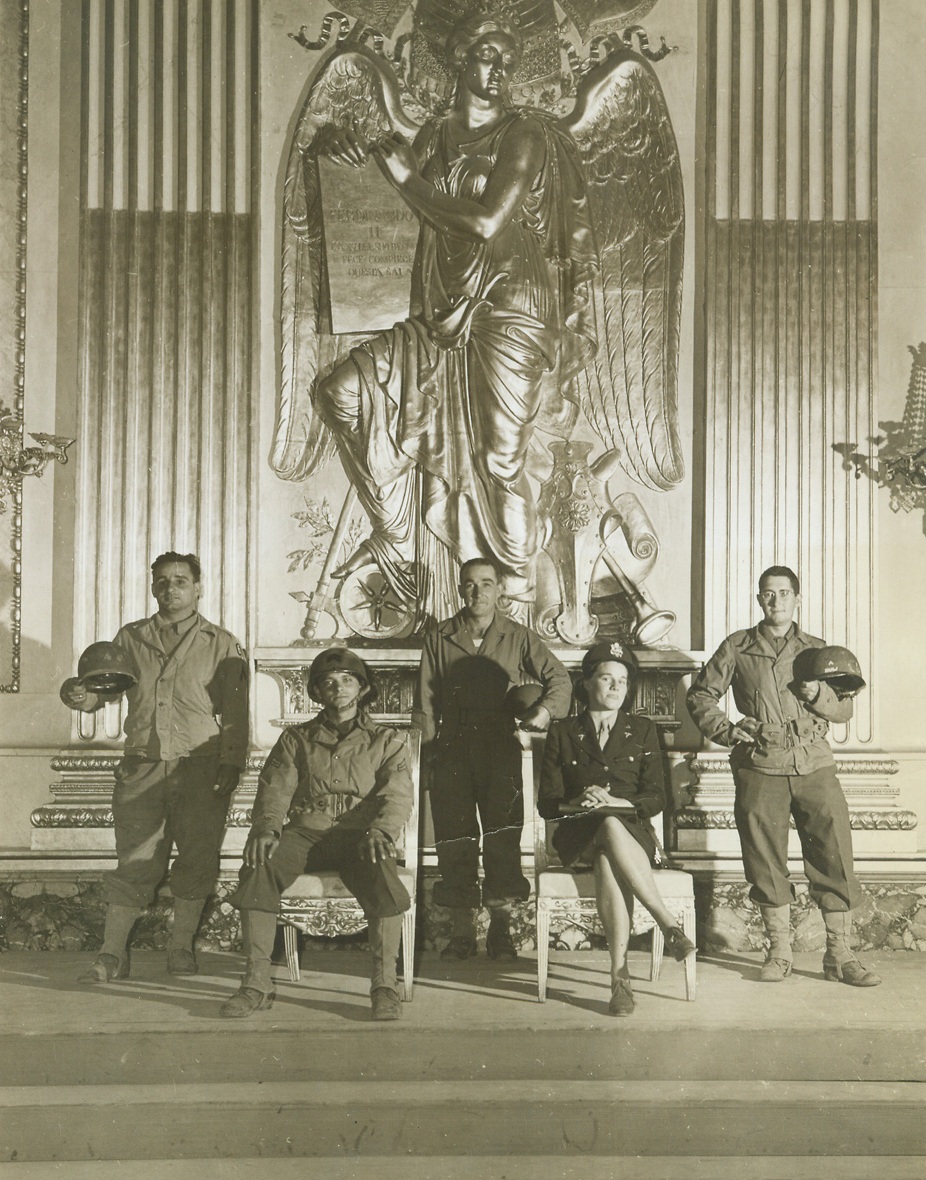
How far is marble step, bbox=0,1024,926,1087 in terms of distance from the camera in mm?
4379

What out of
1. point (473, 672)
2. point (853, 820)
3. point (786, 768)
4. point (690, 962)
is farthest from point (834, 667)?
point (473, 672)

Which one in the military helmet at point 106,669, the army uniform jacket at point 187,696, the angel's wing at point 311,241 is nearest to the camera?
the military helmet at point 106,669

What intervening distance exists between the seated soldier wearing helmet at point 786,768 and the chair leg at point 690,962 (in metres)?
0.43

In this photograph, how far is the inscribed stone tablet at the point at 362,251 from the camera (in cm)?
626

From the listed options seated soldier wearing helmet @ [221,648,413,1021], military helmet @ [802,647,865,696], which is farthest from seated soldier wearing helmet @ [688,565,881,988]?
seated soldier wearing helmet @ [221,648,413,1021]

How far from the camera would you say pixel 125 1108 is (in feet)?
13.7

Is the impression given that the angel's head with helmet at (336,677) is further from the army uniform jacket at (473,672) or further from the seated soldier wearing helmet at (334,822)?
the army uniform jacket at (473,672)

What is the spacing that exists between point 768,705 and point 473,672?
122 centimetres

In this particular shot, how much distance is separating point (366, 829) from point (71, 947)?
1.67m

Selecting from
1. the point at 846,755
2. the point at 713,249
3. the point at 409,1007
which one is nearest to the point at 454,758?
the point at 409,1007

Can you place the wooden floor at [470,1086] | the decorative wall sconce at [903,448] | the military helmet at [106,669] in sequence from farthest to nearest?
the decorative wall sconce at [903,448], the military helmet at [106,669], the wooden floor at [470,1086]

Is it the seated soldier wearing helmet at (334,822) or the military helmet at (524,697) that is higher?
the military helmet at (524,697)

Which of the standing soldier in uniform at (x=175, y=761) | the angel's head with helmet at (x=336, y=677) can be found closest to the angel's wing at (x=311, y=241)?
the standing soldier in uniform at (x=175, y=761)

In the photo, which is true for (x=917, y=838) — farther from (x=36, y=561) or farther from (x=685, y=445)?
(x=36, y=561)
